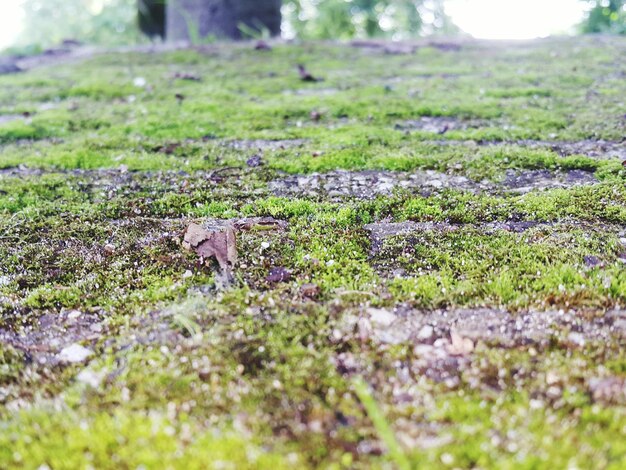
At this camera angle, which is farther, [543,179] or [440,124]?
[440,124]

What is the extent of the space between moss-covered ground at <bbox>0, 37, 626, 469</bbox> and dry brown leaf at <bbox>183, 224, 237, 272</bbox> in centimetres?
12

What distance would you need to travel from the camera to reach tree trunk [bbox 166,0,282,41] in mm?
20875

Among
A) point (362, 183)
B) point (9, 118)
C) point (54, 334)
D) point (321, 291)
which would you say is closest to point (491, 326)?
point (321, 291)

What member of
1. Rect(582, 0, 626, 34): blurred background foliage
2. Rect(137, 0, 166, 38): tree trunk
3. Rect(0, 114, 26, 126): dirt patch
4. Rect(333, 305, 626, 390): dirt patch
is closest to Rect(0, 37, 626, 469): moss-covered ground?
Rect(333, 305, 626, 390): dirt patch

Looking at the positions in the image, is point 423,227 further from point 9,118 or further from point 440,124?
point 9,118

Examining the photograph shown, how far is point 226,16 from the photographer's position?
20.9m

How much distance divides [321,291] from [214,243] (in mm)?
1465

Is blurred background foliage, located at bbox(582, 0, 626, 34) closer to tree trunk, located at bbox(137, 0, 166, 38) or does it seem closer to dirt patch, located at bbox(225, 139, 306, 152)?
dirt patch, located at bbox(225, 139, 306, 152)

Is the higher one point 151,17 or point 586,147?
point 151,17

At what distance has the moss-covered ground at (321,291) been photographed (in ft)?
10.2

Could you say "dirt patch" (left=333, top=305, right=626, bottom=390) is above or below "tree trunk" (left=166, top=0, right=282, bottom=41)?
below

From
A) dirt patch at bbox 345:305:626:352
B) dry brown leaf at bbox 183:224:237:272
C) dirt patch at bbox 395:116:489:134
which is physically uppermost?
dirt patch at bbox 395:116:489:134

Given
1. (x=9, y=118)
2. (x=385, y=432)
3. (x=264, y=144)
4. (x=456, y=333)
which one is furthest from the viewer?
(x=9, y=118)

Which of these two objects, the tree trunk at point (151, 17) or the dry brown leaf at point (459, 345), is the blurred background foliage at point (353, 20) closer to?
the tree trunk at point (151, 17)
